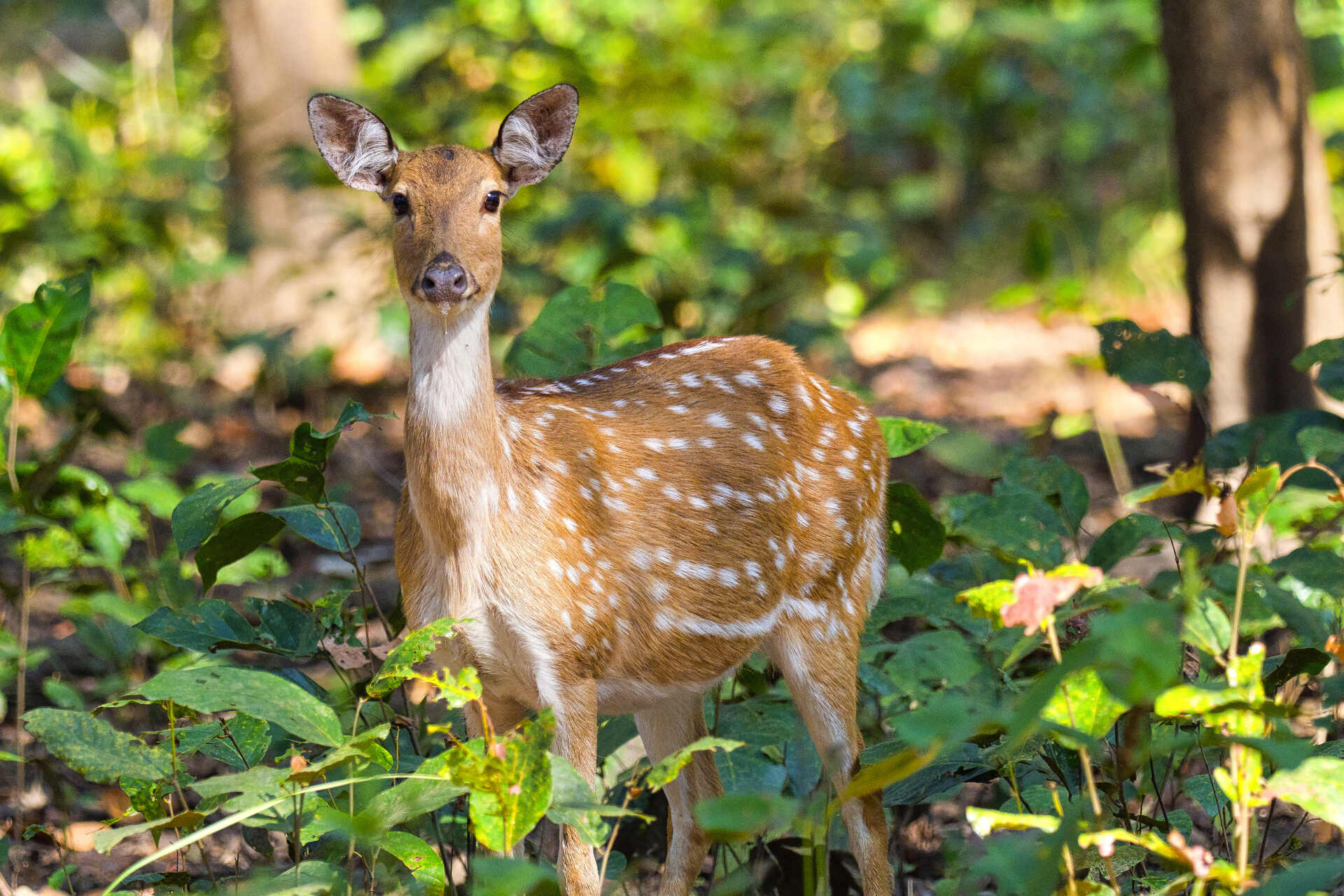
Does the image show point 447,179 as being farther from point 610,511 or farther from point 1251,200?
point 1251,200

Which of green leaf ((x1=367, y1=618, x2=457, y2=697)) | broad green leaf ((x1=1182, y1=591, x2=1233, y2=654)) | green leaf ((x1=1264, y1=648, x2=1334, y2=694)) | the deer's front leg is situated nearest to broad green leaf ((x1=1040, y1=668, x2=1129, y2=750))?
broad green leaf ((x1=1182, y1=591, x2=1233, y2=654))

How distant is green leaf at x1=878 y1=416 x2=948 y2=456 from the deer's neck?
1.43 metres

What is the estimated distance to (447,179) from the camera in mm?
3182

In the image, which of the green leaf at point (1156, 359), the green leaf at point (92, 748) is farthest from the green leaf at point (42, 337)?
the green leaf at point (1156, 359)

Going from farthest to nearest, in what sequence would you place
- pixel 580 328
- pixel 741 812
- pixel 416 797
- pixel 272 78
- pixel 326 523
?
pixel 272 78 < pixel 580 328 < pixel 326 523 < pixel 416 797 < pixel 741 812

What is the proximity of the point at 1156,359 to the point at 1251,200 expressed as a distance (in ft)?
4.64

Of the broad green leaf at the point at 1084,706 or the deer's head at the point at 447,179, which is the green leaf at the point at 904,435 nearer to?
the deer's head at the point at 447,179

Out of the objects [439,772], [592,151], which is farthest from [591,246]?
[439,772]

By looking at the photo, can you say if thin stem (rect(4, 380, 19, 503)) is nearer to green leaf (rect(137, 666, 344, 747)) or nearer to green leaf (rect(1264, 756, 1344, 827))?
green leaf (rect(137, 666, 344, 747))

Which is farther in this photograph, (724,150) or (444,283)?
(724,150)

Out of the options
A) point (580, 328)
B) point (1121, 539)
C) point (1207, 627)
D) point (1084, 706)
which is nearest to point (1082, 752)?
point (1084, 706)

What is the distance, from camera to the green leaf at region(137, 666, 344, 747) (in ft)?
7.99

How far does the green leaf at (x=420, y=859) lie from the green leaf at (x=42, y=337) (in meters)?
1.87

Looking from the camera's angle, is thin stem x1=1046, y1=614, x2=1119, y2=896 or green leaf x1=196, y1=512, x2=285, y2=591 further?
green leaf x1=196, y1=512, x2=285, y2=591
